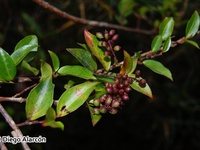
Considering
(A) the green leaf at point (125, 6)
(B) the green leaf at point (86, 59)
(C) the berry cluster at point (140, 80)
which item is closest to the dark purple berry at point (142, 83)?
(C) the berry cluster at point (140, 80)

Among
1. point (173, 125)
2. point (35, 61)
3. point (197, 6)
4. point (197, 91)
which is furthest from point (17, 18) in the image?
point (197, 91)

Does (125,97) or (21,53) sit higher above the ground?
(21,53)

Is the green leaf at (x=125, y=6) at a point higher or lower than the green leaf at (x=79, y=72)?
lower

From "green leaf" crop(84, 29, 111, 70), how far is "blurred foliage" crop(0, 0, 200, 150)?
44.4 inches

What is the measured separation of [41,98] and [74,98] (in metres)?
0.07

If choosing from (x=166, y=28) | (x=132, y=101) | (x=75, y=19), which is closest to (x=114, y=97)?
(x=166, y=28)

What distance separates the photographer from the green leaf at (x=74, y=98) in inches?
27.5

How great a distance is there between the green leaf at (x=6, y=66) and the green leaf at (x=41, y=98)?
0.05 metres

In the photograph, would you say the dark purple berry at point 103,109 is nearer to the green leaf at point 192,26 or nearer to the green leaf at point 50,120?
the green leaf at point 50,120

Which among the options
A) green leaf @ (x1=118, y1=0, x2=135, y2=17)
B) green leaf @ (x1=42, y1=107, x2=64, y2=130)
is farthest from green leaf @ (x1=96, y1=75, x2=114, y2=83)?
green leaf @ (x1=118, y1=0, x2=135, y2=17)

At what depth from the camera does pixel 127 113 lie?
8.46ft

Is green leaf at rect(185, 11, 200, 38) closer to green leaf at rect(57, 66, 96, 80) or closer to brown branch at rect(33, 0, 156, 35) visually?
green leaf at rect(57, 66, 96, 80)

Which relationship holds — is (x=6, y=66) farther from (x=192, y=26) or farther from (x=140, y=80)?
(x=192, y=26)

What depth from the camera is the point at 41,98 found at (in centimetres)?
71
